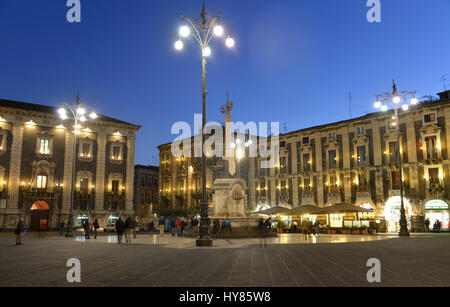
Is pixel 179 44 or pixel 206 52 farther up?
pixel 179 44

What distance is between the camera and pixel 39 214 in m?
47.6

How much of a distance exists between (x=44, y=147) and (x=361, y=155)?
39.0 meters

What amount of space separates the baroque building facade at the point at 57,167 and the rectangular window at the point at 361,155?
30412mm

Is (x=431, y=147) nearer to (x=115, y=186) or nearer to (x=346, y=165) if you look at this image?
(x=346, y=165)

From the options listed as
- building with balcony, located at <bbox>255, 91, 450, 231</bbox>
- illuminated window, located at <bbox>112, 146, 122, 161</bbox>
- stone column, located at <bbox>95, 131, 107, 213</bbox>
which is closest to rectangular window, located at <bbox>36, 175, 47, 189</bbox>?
stone column, located at <bbox>95, 131, 107, 213</bbox>

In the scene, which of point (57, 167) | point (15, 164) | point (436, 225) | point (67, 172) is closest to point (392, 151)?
point (436, 225)

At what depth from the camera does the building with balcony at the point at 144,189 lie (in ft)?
275

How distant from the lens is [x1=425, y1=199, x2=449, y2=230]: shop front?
39.0 meters

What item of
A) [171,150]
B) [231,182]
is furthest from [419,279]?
[171,150]

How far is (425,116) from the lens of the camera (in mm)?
41281

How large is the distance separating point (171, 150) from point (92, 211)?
28522 mm

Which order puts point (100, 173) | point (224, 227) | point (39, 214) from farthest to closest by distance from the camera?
point (100, 173)
point (39, 214)
point (224, 227)

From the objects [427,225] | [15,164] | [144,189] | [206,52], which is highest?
[206,52]
